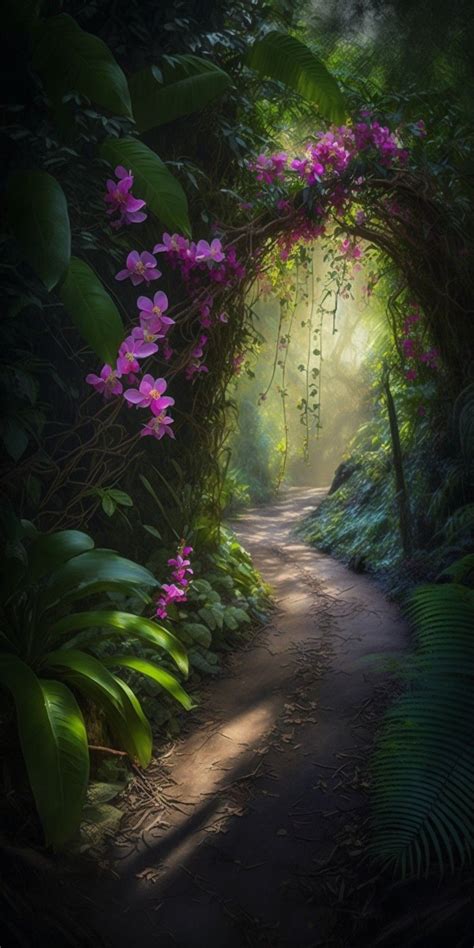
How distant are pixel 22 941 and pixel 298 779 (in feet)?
3.56

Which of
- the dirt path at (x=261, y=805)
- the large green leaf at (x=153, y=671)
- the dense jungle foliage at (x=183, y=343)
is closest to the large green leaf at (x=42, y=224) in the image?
the dense jungle foliage at (x=183, y=343)

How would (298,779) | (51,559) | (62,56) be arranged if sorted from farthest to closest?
(298,779) → (51,559) → (62,56)

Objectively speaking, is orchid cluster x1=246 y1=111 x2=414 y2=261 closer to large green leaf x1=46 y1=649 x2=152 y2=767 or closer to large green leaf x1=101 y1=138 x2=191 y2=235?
large green leaf x1=101 y1=138 x2=191 y2=235

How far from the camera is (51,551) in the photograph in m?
1.95

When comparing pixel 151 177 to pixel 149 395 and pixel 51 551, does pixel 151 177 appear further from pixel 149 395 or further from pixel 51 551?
pixel 51 551

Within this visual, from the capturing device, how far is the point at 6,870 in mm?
1488

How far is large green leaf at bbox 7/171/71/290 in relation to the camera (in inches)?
61.1

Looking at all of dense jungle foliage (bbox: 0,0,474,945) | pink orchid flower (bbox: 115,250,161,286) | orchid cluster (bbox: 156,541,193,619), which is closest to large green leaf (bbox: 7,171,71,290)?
dense jungle foliage (bbox: 0,0,474,945)

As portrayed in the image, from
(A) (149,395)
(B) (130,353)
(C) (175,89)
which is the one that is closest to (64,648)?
(A) (149,395)

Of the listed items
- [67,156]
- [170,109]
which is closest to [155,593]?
[67,156]

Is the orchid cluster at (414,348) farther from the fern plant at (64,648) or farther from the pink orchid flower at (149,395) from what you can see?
the fern plant at (64,648)

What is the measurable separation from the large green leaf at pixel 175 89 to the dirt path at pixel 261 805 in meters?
2.66

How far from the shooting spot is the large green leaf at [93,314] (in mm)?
1829

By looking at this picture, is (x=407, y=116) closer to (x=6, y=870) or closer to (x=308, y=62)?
(x=308, y=62)
